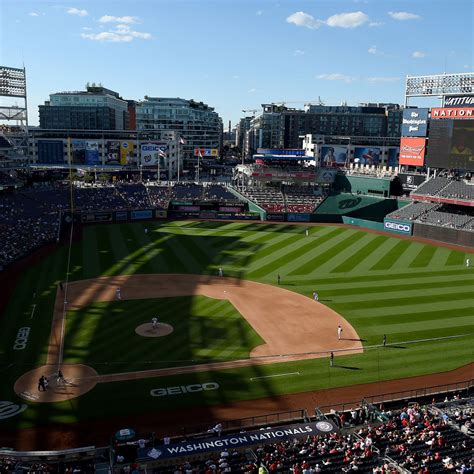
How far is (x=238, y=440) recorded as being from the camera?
19.1 metres

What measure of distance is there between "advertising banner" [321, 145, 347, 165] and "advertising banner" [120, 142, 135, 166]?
43.6m

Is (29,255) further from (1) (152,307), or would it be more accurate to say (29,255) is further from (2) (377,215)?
(2) (377,215)

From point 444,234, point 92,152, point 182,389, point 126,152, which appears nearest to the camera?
point 182,389

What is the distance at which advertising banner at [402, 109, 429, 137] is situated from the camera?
7156 centimetres

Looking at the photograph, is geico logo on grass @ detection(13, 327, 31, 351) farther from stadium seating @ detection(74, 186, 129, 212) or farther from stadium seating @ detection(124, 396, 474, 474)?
stadium seating @ detection(74, 186, 129, 212)

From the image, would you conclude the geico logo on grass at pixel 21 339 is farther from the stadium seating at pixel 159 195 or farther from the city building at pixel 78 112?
the city building at pixel 78 112

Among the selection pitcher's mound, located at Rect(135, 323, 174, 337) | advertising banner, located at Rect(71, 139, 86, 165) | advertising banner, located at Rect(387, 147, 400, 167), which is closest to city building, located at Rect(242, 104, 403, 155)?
advertising banner, located at Rect(387, 147, 400, 167)

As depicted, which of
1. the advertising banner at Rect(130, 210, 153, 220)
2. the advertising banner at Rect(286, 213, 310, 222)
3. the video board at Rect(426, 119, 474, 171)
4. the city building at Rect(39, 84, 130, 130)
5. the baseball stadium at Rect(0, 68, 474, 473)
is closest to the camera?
the baseball stadium at Rect(0, 68, 474, 473)

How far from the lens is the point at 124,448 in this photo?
1884cm

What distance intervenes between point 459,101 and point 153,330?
54.7m

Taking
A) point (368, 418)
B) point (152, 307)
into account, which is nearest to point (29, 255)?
point (152, 307)

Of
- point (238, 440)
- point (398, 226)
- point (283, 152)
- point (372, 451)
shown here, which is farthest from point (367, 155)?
point (238, 440)

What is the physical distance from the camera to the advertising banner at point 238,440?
18203 millimetres

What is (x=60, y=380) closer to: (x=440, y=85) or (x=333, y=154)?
(x=440, y=85)
